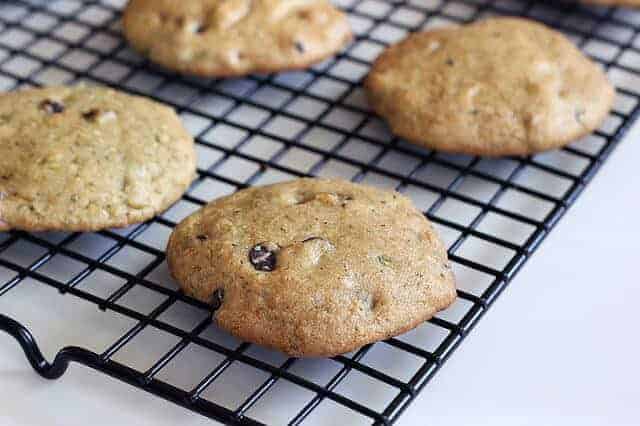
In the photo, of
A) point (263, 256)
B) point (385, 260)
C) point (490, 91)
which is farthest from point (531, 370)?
point (490, 91)

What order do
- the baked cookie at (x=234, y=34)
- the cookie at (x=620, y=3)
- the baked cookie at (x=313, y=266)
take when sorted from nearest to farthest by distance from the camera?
the baked cookie at (x=313, y=266)
the baked cookie at (x=234, y=34)
the cookie at (x=620, y=3)

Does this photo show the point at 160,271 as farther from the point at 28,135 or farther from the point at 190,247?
the point at 28,135

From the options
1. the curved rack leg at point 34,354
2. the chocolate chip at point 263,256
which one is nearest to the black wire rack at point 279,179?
the curved rack leg at point 34,354

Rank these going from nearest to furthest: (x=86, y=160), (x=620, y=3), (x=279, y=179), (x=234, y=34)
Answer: (x=86, y=160)
(x=279, y=179)
(x=234, y=34)
(x=620, y=3)

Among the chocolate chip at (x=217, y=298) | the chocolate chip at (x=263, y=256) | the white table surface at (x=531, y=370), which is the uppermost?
the chocolate chip at (x=263, y=256)

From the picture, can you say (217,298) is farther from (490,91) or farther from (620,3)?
(620,3)

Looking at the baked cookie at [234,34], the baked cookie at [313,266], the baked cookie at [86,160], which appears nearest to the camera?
the baked cookie at [313,266]

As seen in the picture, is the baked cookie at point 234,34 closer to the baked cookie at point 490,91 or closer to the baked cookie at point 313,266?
the baked cookie at point 490,91
